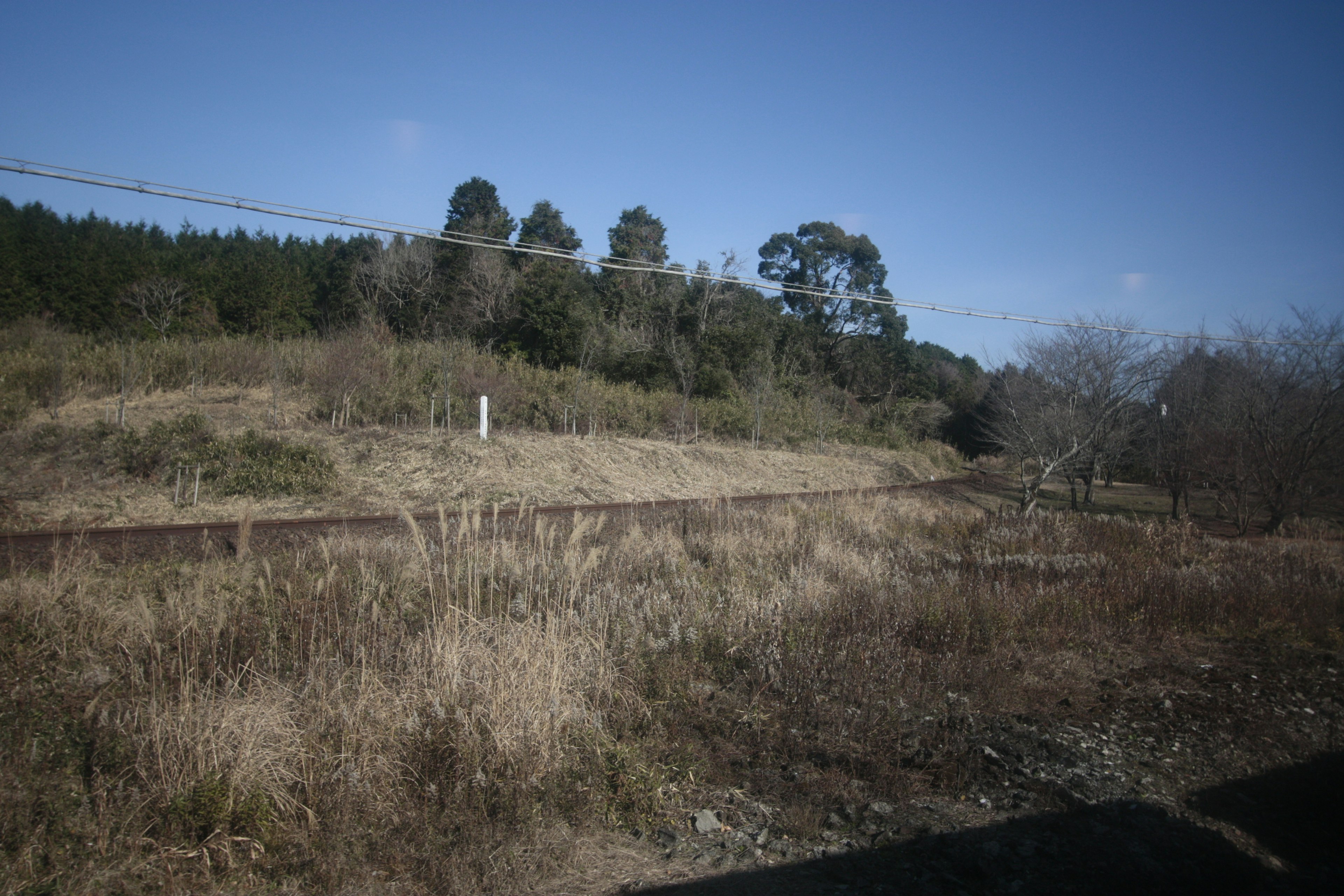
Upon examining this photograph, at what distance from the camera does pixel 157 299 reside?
1223 inches

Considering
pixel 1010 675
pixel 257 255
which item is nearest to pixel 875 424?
pixel 1010 675

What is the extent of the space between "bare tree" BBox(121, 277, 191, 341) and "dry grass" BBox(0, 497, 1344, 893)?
29.2m

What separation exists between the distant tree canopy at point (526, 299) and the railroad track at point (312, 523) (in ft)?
40.2

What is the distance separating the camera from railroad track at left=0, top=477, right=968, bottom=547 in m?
8.52

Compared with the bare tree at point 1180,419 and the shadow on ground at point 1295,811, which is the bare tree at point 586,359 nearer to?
the bare tree at point 1180,419

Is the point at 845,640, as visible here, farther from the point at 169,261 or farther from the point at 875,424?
the point at 169,261

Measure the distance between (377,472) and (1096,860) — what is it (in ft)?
50.4

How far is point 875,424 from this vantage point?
43281 millimetres

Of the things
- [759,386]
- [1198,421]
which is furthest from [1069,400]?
[759,386]

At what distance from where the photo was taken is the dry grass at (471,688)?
10.5ft

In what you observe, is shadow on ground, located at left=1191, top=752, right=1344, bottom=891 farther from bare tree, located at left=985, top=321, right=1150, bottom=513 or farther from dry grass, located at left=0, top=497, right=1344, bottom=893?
bare tree, located at left=985, top=321, right=1150, bottom=513

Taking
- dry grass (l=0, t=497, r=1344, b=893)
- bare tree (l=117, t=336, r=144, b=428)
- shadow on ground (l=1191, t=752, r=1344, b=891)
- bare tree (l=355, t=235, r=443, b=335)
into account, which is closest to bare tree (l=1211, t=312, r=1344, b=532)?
dry grass (l=0, t=497, r=1344, b=893)

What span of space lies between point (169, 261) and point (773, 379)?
3609 cm

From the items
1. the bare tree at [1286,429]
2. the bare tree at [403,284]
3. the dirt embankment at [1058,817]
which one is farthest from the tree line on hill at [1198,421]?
the bare tree at [403,284]
